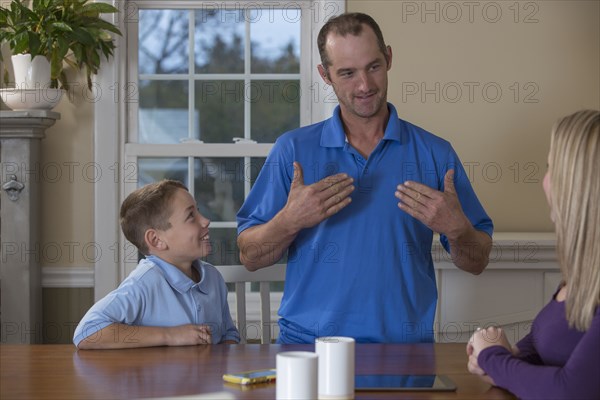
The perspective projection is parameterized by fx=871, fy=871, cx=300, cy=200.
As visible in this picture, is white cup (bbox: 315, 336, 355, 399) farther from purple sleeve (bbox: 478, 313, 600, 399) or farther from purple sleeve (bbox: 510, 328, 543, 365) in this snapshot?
purple sleeve (bbox: 510, 328, 543, 365)

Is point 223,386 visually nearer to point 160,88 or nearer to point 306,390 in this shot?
point 306,390

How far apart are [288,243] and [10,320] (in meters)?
1.83

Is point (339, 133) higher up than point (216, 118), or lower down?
lower down

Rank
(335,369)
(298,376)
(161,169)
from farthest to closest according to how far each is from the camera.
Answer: (161,169)
(335,369)
(298,376)

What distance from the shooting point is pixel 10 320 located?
12.3ft

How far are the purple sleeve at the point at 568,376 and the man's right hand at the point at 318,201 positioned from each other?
2.48 ft

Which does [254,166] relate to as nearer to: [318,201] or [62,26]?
[62,26]

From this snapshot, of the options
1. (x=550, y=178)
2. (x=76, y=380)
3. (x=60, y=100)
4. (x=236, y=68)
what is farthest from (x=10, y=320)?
(x=550, y=178)

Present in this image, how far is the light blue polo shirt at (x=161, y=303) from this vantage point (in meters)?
2.27

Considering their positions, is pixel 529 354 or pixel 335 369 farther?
pixel 529 354

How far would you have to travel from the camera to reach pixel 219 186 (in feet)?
13.2

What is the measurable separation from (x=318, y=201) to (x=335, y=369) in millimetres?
725

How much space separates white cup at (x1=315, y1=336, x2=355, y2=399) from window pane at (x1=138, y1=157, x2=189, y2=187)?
243 cm

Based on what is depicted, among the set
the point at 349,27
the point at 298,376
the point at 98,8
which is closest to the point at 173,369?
the point at 298,376
